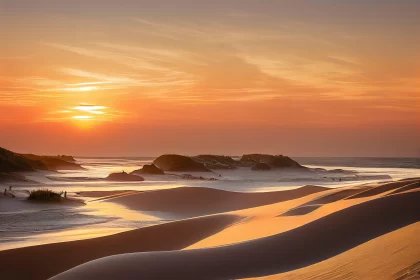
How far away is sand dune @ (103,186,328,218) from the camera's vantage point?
1848 cm

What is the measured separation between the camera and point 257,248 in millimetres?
7879

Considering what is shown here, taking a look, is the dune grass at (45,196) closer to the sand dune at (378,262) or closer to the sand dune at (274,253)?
the sand dune at (274,253)

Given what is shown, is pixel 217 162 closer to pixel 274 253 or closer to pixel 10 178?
pixel 10 178

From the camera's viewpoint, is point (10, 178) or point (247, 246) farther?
point (10, 178)

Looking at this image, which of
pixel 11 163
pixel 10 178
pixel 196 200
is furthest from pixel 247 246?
pixel 11 163

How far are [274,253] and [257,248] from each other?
26 centimetres

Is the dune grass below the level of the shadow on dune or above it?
above

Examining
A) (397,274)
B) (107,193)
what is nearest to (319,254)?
(397,274)

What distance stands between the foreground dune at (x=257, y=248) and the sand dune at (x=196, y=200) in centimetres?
494

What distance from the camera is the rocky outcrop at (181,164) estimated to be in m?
44.9

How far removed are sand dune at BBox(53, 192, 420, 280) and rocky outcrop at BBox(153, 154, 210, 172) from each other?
117ft

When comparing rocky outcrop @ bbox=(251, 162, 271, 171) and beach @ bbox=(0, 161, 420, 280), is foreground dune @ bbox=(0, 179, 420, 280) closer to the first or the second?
beach @ bbox=(0, 161, 420, 280)

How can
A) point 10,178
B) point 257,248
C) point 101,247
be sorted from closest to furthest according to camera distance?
point 257,248 < point 101,247 < point 10,178

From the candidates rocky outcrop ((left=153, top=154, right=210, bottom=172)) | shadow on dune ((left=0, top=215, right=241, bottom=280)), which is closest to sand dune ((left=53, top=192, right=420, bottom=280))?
shadow on dune ((left=0, top=215, right=241, bottom=280))
